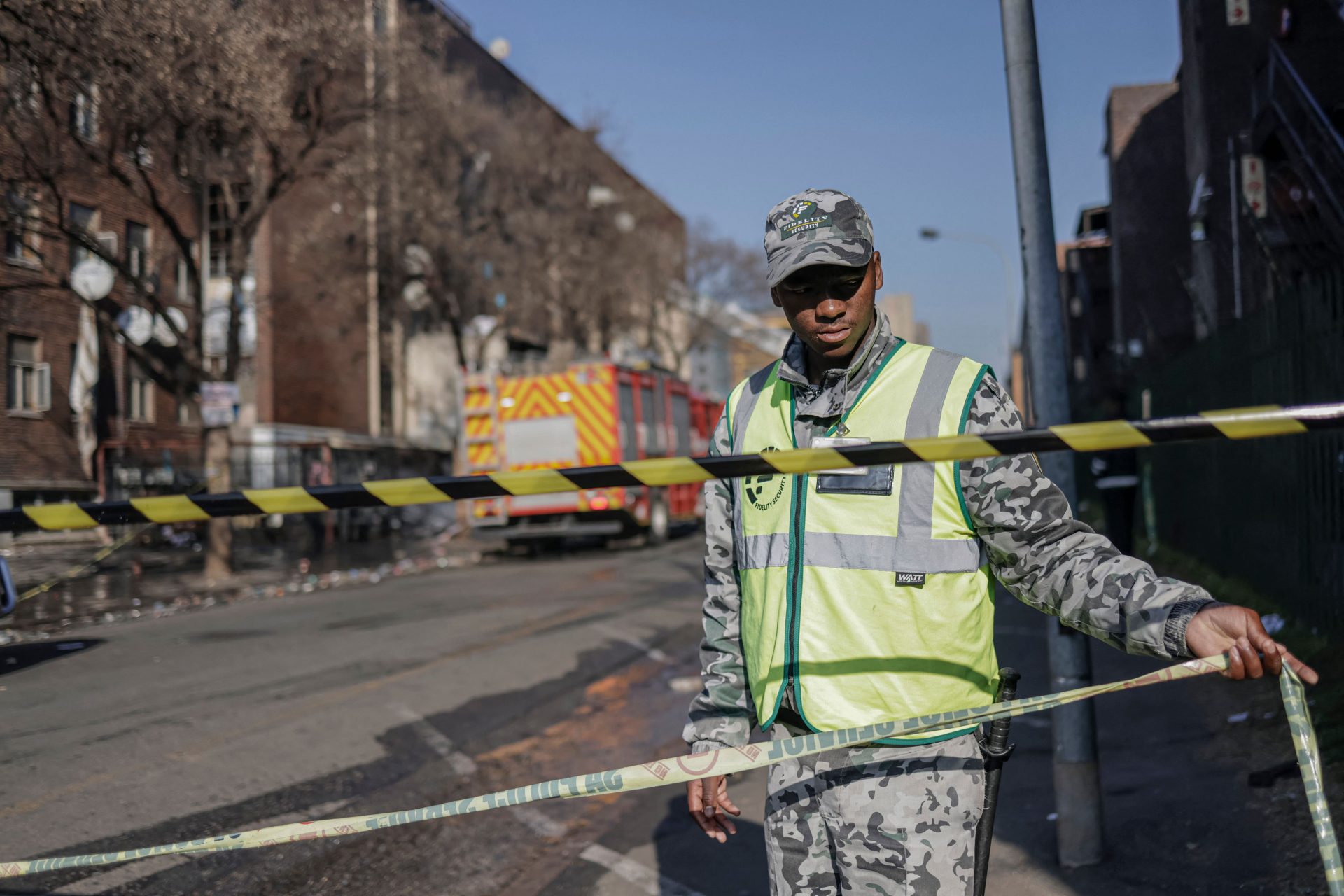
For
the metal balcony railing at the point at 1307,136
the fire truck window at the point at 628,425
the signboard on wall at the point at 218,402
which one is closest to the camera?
the metal balcony railing at the point at 1307,136

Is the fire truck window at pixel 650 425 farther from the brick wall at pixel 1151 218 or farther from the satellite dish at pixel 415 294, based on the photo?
the brick wall at pixel 1151 218

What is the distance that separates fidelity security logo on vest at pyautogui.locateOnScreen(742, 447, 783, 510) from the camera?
2.30 m

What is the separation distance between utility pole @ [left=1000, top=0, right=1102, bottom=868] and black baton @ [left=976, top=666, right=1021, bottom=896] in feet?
7.01

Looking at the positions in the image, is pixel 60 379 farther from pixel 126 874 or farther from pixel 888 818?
pixel 888 818

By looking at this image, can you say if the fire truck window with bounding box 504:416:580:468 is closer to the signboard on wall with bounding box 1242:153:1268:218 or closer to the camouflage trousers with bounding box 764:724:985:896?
the signboard on wall with bounding box 1242:153:1268:218

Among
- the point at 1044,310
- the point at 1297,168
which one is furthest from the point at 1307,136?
the point at 1044,310

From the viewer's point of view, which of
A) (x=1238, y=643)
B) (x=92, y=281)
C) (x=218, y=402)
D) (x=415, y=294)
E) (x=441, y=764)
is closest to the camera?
(x=1238, y=643)

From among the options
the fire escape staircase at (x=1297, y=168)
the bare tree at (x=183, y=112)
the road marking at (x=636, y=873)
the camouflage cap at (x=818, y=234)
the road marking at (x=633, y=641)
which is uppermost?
the bare tree at (x=183, y=112)

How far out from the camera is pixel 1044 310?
4.54m

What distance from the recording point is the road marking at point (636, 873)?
4.27 meters

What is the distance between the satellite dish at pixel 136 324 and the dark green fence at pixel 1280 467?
13.4 meters

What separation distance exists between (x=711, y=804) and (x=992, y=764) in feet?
1.85

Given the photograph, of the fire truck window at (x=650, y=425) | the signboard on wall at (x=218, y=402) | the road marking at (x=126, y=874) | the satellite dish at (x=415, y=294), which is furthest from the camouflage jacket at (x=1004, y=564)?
the satellite dish at (x=415, y=294)

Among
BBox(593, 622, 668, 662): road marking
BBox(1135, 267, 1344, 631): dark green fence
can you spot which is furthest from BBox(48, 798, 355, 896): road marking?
BBox(1135, 267, 1344, 631): dark green fence
